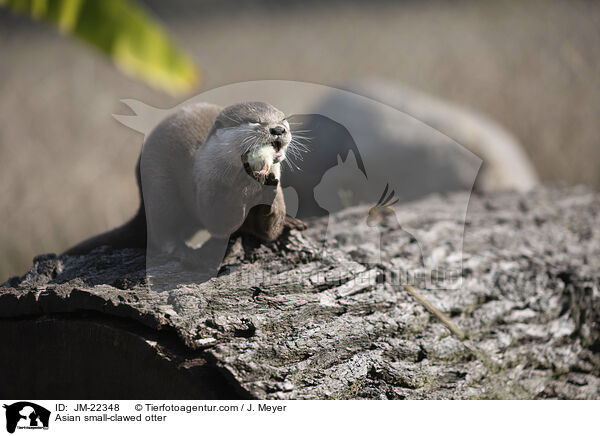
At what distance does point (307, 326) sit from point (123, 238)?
2.67 ft

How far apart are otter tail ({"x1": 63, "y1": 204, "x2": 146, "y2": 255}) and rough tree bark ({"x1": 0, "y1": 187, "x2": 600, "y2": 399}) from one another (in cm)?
5

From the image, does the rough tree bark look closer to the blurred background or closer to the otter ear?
Answer: the otter ear

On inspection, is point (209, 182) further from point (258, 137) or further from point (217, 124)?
point (258, 137)

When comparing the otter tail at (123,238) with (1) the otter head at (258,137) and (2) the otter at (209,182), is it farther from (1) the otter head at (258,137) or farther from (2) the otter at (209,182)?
(1) the otter head at (258,137)

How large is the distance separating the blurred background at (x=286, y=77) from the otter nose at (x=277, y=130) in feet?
3.08

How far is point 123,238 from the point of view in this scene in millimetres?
2176

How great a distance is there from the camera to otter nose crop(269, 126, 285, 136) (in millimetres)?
1504

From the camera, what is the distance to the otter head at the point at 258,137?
1.52 m
